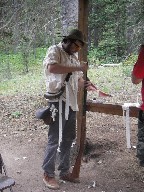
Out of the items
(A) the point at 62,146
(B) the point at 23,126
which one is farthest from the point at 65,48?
(B) the point at 23,126

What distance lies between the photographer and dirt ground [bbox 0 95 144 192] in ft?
14.3

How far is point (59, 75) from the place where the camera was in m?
3.96

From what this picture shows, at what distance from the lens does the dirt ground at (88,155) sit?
4359mm

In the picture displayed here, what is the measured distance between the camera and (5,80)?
12.4 m

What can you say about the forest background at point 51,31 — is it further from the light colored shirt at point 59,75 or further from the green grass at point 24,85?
the light colored shirt at point 59,75

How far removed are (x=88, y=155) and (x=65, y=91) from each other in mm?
1635

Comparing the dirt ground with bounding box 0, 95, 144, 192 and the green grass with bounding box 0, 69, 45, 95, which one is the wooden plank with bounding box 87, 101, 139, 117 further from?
the green grass with bounding box 0, 69, 45, 95

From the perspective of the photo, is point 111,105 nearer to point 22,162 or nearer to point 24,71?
point 22,162

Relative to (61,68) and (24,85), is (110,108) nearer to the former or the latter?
(61,68)

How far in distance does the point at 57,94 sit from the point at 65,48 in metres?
0.55

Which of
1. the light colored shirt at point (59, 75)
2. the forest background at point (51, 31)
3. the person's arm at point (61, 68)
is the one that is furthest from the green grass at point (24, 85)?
the person's arm at point (61, 68)

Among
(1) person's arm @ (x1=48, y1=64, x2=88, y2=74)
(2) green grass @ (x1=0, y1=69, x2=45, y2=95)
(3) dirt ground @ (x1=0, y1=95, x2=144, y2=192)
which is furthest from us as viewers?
(2) green grass @ (x1=0, y1=69, x2=45, y2=95)

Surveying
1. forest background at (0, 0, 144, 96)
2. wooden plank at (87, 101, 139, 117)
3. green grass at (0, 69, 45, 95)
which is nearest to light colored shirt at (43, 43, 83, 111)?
wooden plank at (87, 101, 139, 117)

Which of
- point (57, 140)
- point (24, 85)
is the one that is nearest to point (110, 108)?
point (57, 140)
